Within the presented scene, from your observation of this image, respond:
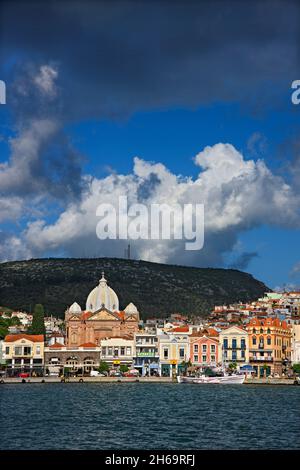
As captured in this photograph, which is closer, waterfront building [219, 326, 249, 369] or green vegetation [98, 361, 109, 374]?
waterfront building [219, 326, 249, 369]

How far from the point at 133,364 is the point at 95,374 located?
6.87 metres

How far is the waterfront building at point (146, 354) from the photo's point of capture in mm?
104438

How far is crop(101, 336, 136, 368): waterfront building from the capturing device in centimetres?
10656

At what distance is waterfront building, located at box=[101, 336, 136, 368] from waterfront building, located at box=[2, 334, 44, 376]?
777 centimetres

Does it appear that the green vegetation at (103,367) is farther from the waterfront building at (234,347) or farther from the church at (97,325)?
the church at (97,325)

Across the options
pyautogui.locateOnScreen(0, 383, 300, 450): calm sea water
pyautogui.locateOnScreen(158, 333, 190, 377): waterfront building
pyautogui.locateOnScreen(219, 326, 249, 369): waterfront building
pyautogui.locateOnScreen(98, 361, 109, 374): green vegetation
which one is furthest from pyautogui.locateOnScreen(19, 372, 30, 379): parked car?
pyautogui.locateOnScreen(0, 383, 300, 450): calm sea water

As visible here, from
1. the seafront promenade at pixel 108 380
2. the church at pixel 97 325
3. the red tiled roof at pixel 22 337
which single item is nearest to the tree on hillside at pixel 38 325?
the church at pixel 97 325

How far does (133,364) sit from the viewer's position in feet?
347

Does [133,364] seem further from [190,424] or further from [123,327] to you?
[190,424]

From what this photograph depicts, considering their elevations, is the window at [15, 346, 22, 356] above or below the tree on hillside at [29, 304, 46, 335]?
below

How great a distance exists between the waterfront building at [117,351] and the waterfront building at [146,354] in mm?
764

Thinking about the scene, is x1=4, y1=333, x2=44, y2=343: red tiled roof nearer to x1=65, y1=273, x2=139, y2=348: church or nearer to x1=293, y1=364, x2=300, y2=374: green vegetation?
x1=65, y1=273, x2=139, y2=348: church
